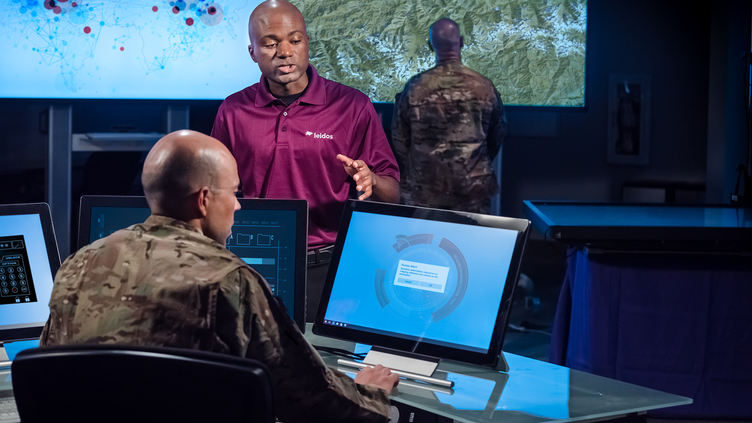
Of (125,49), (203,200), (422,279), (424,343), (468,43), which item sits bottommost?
(424,343)

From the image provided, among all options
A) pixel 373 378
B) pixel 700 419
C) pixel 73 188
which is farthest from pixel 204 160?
pixel 73 188

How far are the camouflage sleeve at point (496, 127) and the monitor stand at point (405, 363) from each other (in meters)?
2.35

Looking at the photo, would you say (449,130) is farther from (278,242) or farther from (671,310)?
(278,242)

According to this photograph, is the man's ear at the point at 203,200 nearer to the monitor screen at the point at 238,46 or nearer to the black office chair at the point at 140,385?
the black office chair at the point at 140,385

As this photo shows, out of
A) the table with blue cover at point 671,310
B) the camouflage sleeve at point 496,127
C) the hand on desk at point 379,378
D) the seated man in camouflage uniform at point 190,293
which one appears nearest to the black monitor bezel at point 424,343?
the hand on desk at point 379,378

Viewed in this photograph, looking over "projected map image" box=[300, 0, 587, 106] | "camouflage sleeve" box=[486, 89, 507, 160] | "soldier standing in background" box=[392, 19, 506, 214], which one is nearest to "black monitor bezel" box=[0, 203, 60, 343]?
"soldier standing in background" box=[392, 19, 506, 214]

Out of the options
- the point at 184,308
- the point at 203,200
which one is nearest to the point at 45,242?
the point at 203,200

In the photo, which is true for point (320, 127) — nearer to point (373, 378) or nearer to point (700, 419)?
point (373, 378)

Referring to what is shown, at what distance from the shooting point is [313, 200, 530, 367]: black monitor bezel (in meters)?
1.45

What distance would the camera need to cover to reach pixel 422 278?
1.52m

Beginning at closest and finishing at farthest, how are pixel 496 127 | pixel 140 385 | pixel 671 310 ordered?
pixel 140 385 → pixel 671 310 → pixel 496 127

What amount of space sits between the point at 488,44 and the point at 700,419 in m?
2.85

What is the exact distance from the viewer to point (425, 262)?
1.53 meters

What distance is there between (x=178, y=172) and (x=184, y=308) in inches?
8.9
